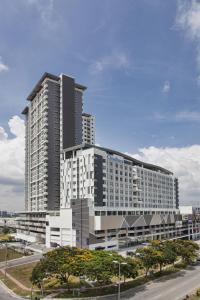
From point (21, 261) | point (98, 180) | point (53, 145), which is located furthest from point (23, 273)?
point (53, 145)

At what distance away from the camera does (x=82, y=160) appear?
153000 mm

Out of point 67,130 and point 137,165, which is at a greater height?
point 67,130

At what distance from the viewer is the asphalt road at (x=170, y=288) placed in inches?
2808

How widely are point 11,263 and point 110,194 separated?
55483 millimetres

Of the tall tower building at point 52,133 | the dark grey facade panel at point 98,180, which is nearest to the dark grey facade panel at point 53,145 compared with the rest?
the tall tower building at point 52,133

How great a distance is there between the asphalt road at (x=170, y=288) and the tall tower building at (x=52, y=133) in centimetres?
9200

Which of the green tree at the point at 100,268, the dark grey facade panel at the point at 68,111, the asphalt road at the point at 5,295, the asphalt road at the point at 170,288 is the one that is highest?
the dark grey facade panel at the point at 68,111

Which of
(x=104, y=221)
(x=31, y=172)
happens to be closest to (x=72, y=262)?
(x=104, y=221)

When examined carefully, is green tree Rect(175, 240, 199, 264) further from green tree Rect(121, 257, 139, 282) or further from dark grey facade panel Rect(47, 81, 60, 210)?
dark grey facade panel Rect(47, 81, 60, 210)

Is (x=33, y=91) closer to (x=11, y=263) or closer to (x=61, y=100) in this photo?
(x=61, y=100)

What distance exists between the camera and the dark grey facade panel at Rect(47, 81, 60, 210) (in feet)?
563

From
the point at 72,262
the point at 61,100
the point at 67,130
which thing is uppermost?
the point at 61,100

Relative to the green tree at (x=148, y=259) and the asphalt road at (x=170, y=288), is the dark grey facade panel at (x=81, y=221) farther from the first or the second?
the green tree at (x=148, y=259)

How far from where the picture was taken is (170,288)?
255 feet
